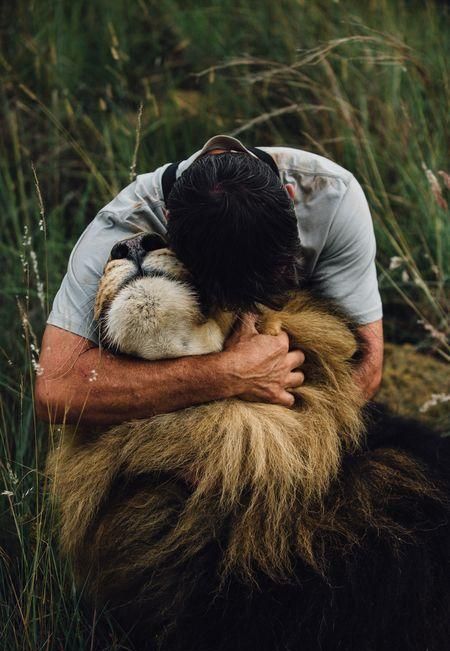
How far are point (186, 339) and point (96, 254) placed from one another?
25.0 inches

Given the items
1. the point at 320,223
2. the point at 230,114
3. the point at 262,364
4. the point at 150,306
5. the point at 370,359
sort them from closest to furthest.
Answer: the point at 150,306
the point at 262,364
the point at 370,359
the point at 320,223
the point at 230,114

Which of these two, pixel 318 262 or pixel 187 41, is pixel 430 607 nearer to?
pixel 318 262

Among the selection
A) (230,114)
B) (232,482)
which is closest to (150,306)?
(232,482)

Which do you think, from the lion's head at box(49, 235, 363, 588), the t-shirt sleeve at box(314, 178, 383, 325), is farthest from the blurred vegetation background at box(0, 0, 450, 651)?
the lion's head at box(49, 235, 363, 588)

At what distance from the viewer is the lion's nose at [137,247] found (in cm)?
178

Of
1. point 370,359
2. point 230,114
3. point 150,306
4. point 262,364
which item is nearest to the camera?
point 150,306

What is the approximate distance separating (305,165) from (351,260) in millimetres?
357

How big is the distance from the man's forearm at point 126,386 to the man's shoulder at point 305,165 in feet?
2.84

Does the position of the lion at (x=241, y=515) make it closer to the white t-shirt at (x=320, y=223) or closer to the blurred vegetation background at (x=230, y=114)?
the white t-shirt at (x=320, y=223)

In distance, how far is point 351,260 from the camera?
8.40 ft

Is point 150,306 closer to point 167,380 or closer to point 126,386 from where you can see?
point 167,380

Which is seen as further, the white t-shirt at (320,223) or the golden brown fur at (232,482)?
the white t-shirt at (320,223)

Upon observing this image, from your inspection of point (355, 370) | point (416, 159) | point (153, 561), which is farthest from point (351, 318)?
point (416, 159)

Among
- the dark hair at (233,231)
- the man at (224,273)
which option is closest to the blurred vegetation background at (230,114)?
the man at (224,273)
